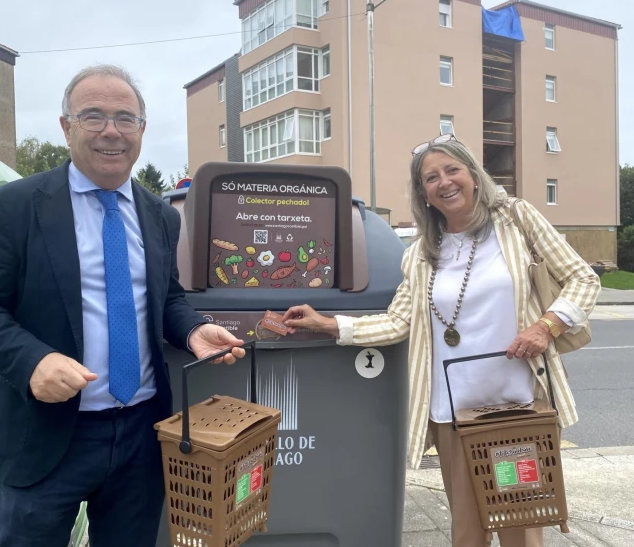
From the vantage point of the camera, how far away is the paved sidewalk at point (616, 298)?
16578mm

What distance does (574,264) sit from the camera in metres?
2.12

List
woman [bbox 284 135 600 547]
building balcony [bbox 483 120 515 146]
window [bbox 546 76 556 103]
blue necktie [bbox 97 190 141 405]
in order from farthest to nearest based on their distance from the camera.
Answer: window [bbox 546 76 556 103] → building balcony [bbox 483 120 515 146] → woman [bbox 284 135 600 547] → blue necktie [bbox 97 190 141 405]

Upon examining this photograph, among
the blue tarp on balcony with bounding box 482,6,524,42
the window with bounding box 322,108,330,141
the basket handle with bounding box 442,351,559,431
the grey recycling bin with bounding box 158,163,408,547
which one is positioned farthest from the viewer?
the blue tarp on balcony with bounding box 482,6,524,42

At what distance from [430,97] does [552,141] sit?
309 inches

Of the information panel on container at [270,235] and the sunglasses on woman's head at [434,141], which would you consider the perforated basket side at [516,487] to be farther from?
the sunglasses on woman's head at [434,141]

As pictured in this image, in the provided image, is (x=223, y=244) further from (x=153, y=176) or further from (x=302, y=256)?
(x=153, y=176)

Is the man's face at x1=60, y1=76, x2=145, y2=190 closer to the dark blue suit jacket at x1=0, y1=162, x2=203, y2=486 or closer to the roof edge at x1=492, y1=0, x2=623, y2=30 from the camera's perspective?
the dark blue suit jacket at x1=0, y1=162, x2=203, y2=486

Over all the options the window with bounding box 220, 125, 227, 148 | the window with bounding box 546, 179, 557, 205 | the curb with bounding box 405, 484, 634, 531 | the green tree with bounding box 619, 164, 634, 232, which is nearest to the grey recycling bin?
the curb with bounding box 405, 484, 634, 531

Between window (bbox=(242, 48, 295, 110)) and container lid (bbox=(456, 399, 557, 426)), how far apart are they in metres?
23.5

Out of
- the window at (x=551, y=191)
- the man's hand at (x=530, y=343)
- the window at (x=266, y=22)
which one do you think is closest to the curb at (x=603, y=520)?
the man's hand at (x=530, y=343)

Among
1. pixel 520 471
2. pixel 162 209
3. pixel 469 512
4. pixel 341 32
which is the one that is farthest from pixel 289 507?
pixel 341 32

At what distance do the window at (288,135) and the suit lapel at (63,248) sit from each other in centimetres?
2283

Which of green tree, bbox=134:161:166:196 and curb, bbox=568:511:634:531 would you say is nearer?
curb, bbox=568:511:634:531

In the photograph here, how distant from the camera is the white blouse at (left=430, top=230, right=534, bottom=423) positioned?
2.09 m
